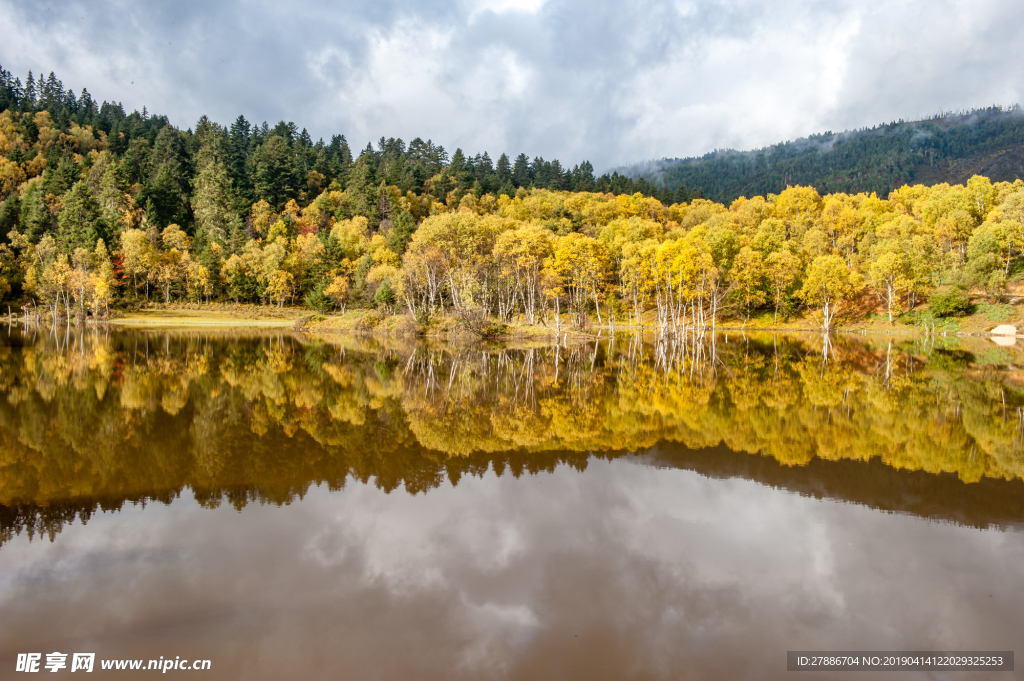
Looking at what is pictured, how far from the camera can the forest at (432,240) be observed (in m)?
61.9

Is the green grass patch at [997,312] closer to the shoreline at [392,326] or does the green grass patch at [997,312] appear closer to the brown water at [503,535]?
the shoreline at [392,326]

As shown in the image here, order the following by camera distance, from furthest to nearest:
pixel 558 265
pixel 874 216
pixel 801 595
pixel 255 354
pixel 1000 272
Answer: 1. pixel 874 216
2. pixel 1000 272
3. pixel 558 265
4. pixel 255 354
5. pixel 801 595

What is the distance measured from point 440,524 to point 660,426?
8.39 metres

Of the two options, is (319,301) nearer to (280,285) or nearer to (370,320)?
(280,285)

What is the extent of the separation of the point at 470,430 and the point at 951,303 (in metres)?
72.9

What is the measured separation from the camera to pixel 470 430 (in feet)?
46.3

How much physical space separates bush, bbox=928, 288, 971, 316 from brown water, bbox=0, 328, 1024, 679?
60.2m

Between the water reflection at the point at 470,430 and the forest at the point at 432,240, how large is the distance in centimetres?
2985

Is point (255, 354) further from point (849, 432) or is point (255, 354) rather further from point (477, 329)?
point (849, 432)

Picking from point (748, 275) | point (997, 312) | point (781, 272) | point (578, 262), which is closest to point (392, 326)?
point (578, 262)

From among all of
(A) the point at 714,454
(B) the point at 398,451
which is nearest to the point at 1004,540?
(A) the point at 714,454

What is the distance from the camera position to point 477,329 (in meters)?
50.0

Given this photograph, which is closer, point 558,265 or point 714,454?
point 714,454

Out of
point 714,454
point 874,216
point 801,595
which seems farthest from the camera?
point 874,216
